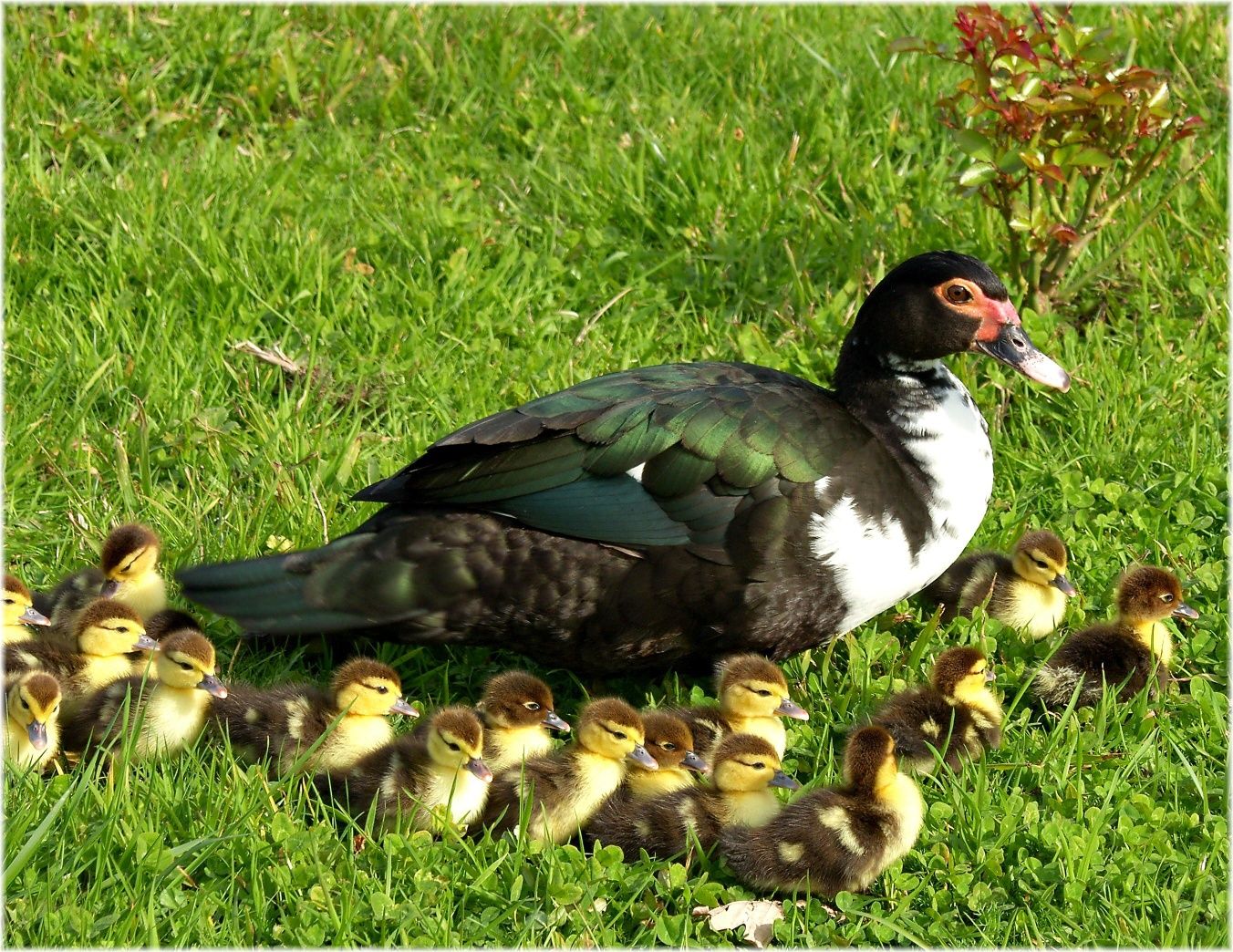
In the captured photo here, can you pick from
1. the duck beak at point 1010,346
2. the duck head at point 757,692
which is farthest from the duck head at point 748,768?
the duck beak at point 1010,346

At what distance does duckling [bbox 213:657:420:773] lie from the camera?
411cm

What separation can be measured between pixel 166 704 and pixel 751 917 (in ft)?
5.29

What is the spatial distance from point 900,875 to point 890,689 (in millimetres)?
806

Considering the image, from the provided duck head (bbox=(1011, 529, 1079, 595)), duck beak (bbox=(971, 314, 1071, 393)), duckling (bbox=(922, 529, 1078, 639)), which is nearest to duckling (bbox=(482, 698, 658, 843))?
duckling (bbox=(922, 529, 1078, 639))

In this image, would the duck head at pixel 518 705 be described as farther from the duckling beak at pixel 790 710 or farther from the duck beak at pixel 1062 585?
the duck beak at pixel 1062 585

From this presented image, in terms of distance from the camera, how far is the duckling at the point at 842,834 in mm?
3744

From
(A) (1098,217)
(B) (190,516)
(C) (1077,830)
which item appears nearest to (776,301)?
(A) (1098,217)

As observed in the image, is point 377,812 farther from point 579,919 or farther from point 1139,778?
point 1139,778

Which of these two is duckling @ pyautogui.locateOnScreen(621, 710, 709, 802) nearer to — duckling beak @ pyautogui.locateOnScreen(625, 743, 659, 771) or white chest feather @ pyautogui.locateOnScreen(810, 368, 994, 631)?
duckling beak @ pyautogui.locateOnScreen(625, 743, 659, 771)

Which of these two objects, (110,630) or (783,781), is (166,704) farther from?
(783,781)

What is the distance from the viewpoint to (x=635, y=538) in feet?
14.4

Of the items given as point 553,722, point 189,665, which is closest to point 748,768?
point 553,722

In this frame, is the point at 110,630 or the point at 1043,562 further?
the point at 1043,562

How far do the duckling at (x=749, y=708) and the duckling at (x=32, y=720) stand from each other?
164 cm
